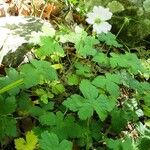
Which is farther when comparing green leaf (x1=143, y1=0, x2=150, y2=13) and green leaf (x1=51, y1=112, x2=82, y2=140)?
green leaf (x1=143, y1=0, x2=150, y2=13)

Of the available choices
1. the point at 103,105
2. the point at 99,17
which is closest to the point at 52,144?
the point at 103,105

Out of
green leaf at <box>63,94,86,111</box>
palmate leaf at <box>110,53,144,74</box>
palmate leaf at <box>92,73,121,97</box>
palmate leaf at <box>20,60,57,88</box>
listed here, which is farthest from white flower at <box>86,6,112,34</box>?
green leaf at <box>63,94,86,111</box>

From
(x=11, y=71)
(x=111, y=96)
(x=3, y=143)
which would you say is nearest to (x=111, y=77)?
(x=111, y=96)

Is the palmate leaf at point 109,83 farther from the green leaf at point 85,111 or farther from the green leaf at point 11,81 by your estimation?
the green leaf at point 11,81

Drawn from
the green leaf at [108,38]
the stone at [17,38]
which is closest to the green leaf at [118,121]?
the green leaf at [108,38]

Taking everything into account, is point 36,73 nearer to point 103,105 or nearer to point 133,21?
point 103,105

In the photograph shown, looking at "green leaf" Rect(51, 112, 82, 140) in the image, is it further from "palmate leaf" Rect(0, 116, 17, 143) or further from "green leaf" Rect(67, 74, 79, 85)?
"green leaf" Rect(67, 74, 79, 85)
